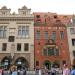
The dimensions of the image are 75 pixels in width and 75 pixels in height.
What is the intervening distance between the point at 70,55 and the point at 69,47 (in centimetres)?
146

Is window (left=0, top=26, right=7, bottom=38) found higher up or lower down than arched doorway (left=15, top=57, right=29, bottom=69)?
higher up

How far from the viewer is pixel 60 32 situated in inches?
1651

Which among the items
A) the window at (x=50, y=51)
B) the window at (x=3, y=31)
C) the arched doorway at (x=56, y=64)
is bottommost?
the arched doorway at (x=56, y=64)

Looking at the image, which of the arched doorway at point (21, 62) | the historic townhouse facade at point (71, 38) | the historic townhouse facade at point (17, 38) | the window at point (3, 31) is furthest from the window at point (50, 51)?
the window at point (3, 31)

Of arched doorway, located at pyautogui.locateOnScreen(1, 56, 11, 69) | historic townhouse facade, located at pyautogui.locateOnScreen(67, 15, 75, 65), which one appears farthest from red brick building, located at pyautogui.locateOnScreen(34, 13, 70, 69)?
arched doorway, located at pyautogui.locateOnScreen(1, 56, 11, 69)

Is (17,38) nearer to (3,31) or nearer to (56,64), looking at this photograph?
(3,31)

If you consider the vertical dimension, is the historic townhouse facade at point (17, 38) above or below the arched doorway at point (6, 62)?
above

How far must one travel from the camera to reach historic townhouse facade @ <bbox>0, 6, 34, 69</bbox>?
40.1m

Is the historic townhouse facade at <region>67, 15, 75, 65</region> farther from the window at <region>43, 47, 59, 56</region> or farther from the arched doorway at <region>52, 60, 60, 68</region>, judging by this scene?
the window at <region>43, 47, 59, 56</region>

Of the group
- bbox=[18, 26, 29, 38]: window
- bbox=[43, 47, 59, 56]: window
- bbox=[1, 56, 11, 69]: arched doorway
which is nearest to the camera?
bbox=[1, 56, 11, 69]: arched doorway

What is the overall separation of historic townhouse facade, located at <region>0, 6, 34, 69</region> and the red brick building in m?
1.12

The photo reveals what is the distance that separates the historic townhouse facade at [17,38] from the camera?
4009cm

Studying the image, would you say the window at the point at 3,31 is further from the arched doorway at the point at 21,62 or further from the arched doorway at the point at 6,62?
the arched doorway at the point at 21,62

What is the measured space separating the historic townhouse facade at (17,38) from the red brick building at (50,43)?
3.68ft
